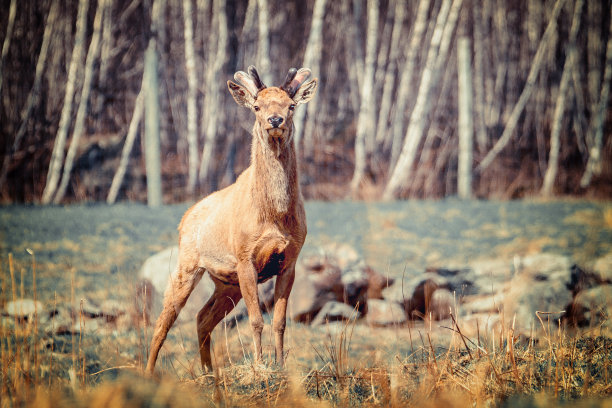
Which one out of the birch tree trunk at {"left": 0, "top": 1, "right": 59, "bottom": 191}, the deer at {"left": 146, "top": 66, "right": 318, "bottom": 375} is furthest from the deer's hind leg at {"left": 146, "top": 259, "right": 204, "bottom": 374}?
the birch tree trunk at {"left": 0, "top": 1, "right": 59, "bottom": 191}

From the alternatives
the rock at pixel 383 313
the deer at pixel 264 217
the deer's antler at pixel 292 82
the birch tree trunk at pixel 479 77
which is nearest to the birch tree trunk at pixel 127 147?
the rock at pixel 383 313

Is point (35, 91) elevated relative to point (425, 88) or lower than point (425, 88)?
lower

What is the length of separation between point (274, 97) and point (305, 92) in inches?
14.1

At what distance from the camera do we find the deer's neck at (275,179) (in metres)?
2.77

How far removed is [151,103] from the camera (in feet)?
21.8

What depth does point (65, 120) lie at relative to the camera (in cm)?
678

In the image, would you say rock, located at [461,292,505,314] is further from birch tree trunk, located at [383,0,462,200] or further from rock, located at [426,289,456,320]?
birch tree trunk, located at [383,0,462,200]

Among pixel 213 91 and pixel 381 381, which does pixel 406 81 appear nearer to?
pixel 213 91

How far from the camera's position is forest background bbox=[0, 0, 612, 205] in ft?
22.2

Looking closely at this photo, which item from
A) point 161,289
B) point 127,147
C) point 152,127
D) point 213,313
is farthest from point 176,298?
point 127,147

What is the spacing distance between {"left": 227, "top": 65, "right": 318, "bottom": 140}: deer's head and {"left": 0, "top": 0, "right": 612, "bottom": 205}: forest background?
412 cm

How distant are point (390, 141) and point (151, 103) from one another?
4.98 meters

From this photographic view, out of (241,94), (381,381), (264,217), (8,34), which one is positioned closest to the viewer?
(381,381)

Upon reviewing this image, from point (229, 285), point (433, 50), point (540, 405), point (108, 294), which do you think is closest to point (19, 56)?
point (108, 294)
